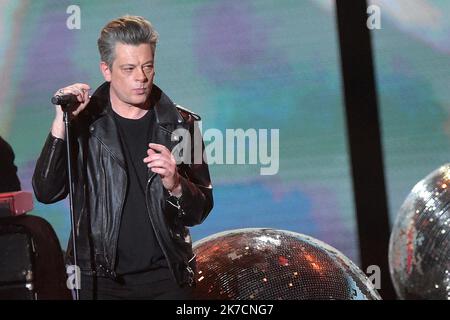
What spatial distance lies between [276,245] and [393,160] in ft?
4.50

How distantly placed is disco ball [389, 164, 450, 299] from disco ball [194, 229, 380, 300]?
471 mm

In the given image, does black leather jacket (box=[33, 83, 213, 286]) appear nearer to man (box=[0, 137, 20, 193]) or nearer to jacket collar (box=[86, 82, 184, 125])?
jacket collar (box=[86, 82, 184, 125])

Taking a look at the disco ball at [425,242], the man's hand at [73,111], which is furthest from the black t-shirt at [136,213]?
the disco ball at [425,242]

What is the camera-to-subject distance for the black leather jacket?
2557 millimetres

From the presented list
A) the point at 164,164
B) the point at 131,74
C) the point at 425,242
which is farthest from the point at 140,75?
the point at 425,242

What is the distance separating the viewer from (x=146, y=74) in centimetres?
270

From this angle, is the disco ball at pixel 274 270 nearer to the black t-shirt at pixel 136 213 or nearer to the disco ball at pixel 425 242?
the black t-shirt at pixel 136 213

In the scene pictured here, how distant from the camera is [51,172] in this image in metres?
2.58

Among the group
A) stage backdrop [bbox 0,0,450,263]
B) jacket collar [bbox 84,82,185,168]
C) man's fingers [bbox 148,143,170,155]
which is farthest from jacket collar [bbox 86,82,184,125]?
stage backdrop [bbox 0,0,450,263]

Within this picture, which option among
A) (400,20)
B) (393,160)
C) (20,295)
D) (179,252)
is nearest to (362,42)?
(400,20)

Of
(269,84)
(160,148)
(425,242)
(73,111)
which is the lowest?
(425,242)

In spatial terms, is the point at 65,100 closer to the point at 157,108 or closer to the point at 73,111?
the point at 73,111

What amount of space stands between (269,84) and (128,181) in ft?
4.11

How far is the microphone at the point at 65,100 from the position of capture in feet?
8.25
